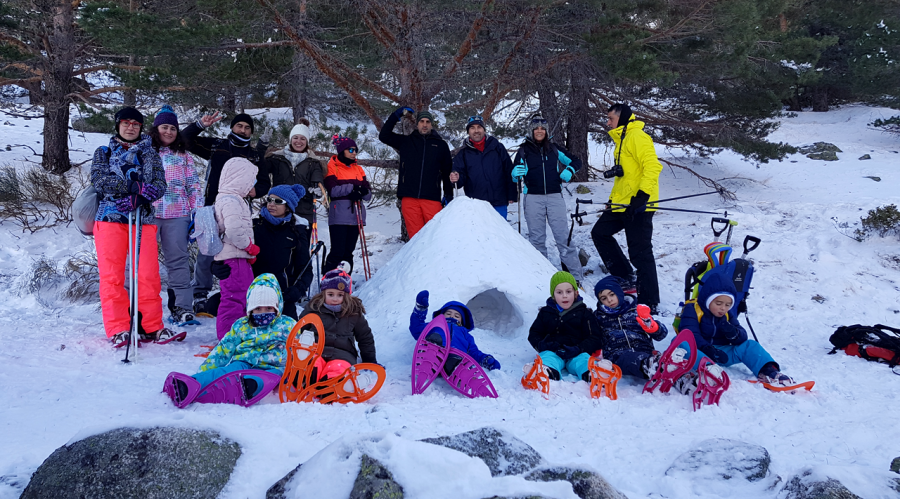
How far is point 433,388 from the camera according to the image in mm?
3611

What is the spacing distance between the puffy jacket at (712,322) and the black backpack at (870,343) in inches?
44.2

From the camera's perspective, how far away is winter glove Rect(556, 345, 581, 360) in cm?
400

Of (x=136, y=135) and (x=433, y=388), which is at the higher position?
(x=136, y=135)

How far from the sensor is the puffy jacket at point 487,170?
244 inches

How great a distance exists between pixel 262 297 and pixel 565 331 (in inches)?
84.0

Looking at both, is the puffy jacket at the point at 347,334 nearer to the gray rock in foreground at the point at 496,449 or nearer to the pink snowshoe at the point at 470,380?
Result: the pink snowshoe at the point at 470,380

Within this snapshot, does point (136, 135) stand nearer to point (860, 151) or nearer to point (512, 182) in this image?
point (512, 182)

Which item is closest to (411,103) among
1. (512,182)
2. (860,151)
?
(512,182)

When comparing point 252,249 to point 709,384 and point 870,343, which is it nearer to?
point 709,384

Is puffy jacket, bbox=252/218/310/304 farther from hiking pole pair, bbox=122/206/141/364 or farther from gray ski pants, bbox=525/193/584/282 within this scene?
gray ski pants, bbox=525/193/584/282

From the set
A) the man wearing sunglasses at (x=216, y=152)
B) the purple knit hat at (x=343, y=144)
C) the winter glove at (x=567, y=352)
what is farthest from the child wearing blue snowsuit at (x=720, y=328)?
the man wearing sunglasses at (x=216, y=152)

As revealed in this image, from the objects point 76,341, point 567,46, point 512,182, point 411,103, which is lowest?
point 76,341

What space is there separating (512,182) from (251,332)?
3.55m

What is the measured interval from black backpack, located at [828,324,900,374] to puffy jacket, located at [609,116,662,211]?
1.83 m
